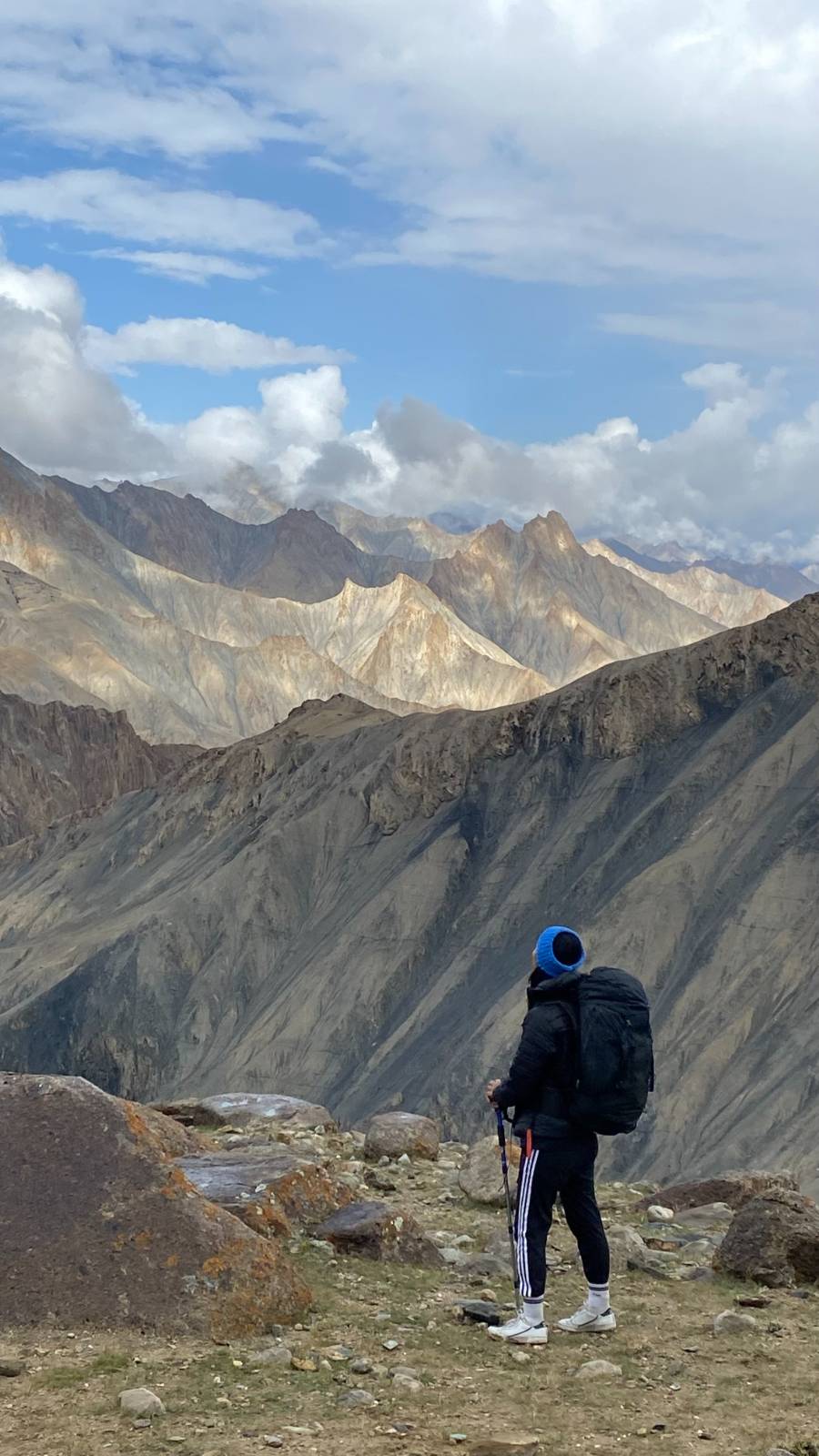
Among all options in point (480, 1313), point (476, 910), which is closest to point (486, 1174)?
point (480, 1313)

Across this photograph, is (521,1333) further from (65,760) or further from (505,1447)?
(65,760)

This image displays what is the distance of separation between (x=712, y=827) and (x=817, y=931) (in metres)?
7.09

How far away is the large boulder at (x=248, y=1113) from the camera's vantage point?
14.8 metres

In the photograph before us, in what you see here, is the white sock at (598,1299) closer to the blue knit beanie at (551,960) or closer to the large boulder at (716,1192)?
the blue knit beanie at (551,960)

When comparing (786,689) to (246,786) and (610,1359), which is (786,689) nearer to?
(246,786)

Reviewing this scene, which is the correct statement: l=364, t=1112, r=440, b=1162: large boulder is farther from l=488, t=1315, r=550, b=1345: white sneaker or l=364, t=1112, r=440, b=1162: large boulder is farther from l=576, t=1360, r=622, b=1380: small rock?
l=576, t=1360, r=622, b=1380: small rock

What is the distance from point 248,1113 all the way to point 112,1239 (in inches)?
306

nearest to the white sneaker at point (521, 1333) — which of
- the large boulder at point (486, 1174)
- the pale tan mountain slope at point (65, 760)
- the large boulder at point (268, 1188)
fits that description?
the large boulder at point (268, 1188)

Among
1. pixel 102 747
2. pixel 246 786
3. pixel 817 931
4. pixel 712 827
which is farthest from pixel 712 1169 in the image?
pixel 102 747

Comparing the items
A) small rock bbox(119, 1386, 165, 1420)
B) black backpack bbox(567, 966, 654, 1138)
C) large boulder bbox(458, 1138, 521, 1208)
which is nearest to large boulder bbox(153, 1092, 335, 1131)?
large boulder bbox(458, 1138, 521, 1208)

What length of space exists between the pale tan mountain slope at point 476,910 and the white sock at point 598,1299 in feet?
75.5

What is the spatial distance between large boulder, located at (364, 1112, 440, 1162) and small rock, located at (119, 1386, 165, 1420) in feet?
23.6

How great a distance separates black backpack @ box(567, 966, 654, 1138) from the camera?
7.72 meters

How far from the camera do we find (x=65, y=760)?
123375mm
